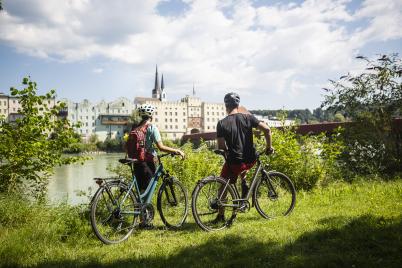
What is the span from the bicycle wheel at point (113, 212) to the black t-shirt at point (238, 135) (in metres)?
1.72

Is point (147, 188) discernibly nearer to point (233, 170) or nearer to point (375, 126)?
point (233, 170)

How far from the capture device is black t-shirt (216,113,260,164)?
5.47 m

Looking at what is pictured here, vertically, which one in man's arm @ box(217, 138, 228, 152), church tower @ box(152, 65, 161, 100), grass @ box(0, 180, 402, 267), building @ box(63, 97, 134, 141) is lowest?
grass @ box(0, 180, 402, 267)

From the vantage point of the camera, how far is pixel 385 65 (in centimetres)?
1094

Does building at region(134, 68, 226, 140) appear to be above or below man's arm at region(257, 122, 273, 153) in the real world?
above

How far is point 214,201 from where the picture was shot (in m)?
5.32

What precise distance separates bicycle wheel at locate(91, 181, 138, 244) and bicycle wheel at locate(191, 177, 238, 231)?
3.35ft

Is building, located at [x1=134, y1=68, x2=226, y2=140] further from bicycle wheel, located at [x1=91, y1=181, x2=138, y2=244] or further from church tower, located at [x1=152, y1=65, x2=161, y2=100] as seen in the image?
bicycle wheel, located at [x1=91, y1=181, x2=138, y2=244]

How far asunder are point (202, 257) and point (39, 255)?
7.08 ft

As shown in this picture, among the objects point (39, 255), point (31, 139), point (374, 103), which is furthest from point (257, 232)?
point (374, 103)

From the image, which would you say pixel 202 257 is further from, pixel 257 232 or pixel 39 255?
pixel 39 255

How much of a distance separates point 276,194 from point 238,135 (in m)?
1.36

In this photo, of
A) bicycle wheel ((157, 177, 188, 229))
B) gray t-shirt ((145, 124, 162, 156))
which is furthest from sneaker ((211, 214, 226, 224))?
gray t-shirt ((145, 124, 162, 156))

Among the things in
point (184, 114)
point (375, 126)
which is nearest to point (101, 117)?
point (184, 114)
